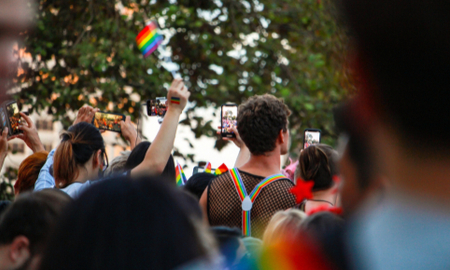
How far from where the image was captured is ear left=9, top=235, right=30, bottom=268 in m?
1.47

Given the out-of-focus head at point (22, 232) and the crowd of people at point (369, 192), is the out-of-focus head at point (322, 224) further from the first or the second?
the out-of-focus head at point (22, 232)

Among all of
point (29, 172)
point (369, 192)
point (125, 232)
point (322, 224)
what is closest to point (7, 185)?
point (29, 172)

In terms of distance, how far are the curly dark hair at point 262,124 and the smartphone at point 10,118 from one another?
1.93 meters

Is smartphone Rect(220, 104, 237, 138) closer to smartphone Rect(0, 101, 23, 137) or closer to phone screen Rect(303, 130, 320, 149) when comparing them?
phone screen Rect(303, 130, 320, 149)

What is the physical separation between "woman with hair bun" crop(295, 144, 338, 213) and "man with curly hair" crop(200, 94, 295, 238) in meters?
0.11

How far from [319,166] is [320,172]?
30 millimetres

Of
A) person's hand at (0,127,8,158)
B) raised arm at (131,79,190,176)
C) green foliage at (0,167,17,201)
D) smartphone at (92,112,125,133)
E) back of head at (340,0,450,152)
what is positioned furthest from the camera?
green foliage at (0,167,17,201)

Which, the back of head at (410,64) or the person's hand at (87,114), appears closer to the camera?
the back of head at (410,64)

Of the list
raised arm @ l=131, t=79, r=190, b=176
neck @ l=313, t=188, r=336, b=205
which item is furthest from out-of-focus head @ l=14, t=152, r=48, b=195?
neck @ l=313, t=188, r=336, b=205

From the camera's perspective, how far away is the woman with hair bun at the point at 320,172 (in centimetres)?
221

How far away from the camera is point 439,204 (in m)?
0.62

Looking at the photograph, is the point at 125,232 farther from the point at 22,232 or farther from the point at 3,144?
the point at 3,144

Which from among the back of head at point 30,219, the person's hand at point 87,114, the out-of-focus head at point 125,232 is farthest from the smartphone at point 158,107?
the out-of-focus head at point 125,232

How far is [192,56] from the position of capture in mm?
6574
